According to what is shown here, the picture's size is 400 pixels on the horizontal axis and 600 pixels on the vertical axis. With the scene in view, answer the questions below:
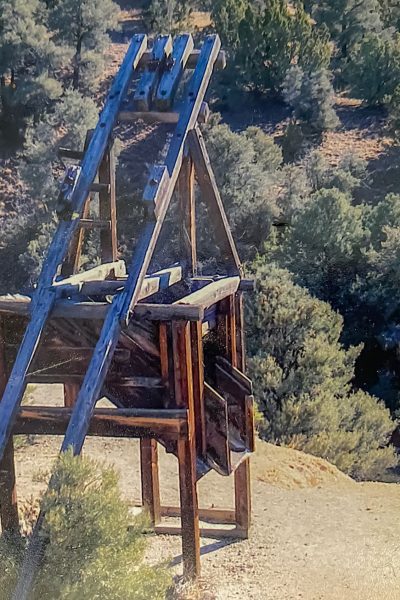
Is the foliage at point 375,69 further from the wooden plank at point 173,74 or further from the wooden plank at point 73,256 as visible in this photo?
the wooden plank at point 73,256

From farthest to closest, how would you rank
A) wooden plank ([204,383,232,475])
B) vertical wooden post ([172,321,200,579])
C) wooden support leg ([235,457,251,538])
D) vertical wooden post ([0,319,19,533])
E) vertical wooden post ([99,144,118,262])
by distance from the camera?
wooden support leg ([235,457,251,538]) → vertical wooden post ([99,144,118,262]) → wooden plank ([204,383,232,475]) → vertical wooden post ([0,319,19,533]) → vertical wooden post ([172,321,200,579])

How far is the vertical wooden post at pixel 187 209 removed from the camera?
20.0 ft

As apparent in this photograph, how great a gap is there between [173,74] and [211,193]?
3.28 feet

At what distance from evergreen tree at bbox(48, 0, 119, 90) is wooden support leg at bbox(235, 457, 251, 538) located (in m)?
29.7

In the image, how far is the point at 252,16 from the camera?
33719 mm

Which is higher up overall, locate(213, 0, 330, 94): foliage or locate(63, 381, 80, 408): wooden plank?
locate(213, 0, 330, 94): foliage

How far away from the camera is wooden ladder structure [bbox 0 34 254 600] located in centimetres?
500

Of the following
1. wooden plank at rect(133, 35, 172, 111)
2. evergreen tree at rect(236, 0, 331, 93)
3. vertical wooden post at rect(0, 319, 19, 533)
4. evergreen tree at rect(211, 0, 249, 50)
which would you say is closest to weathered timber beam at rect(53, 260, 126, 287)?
vertical wooden post at rect(0, 319, 19, 533)

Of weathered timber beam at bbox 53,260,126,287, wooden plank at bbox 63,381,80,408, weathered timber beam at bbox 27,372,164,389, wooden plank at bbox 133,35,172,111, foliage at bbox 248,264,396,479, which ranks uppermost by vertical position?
wooden plank at bbox 133,35,172,111

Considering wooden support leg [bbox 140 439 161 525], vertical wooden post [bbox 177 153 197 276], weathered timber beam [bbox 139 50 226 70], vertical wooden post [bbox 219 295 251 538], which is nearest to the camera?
weathered timber beam [bbox 139 50 226 70]

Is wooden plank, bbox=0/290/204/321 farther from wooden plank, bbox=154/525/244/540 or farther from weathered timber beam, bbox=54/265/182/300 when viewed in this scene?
wooden plank, bbox=154/525/244/540

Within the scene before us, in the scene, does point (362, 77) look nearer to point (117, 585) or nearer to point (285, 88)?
point (285, 88)

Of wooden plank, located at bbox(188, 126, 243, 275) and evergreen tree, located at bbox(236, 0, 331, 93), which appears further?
evergreen tree, located at bbox(236, 0, 331, 93)

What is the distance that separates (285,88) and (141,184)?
29.7 ft
